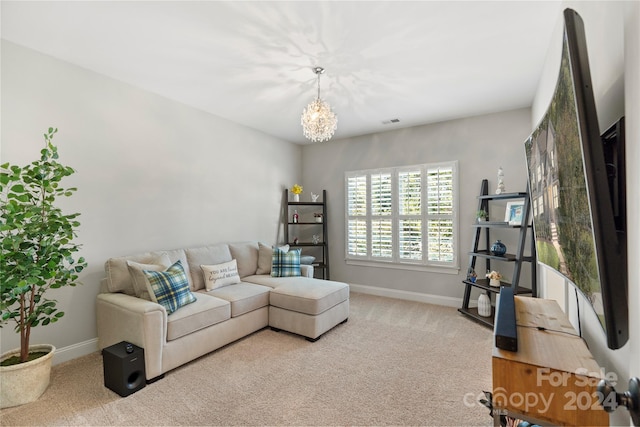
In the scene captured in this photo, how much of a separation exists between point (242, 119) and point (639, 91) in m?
4.08

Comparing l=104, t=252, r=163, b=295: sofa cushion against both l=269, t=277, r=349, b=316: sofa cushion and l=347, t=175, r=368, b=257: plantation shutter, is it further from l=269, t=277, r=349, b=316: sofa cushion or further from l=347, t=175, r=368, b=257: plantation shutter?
l=347, t=175, r=368, b=257: plantation shutter

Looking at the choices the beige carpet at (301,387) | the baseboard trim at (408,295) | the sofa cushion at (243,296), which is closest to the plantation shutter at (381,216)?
the baseboard trim at (408,295)

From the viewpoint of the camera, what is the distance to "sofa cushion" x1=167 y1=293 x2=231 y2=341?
253 cm

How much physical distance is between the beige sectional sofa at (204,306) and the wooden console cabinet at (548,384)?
218 cm

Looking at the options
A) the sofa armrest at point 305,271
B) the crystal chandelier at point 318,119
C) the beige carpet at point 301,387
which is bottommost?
the beige carpet at point 301,387

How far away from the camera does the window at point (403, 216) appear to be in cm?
433

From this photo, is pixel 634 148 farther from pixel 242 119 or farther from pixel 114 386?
pixel 242 119

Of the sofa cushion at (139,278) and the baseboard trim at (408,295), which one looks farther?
the baseboard trim at (408,295)

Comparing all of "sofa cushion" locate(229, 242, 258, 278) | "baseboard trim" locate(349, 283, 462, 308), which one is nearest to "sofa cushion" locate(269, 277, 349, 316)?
"sofa cushion" locate(229, 242, 258, 278)

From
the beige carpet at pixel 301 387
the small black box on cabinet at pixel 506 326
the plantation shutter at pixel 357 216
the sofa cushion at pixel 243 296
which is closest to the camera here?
the small black box on cabinet at pixel 506 326

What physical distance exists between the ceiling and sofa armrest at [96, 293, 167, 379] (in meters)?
2.13

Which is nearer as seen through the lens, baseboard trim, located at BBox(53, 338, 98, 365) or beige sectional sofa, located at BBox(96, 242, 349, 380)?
beige sectional sofa, located at BBox(96, 242, 349, 380)

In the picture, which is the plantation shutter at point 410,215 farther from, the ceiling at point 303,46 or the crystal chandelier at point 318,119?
the crystal chandelier at point 318,119

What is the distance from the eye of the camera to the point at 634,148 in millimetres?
931
